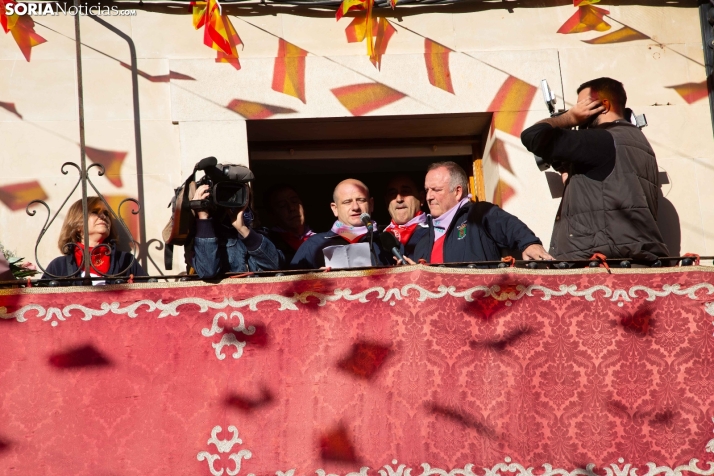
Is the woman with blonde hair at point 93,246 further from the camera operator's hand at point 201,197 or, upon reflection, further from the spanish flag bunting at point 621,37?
the spanish flag bunting at point 621,37

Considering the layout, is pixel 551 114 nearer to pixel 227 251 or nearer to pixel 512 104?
pixel 512 104

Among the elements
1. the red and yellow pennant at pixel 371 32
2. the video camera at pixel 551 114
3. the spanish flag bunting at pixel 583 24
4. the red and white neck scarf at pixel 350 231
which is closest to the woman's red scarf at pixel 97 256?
the red and white neck scarf at pixel 350 231

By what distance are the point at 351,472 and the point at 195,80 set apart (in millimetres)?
2855

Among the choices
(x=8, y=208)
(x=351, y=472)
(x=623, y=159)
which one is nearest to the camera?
(x=351, y=472)

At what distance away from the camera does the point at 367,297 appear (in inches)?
235

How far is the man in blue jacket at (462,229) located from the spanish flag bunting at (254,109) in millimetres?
1152

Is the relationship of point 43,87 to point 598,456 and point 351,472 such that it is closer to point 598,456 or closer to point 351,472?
point 351,472

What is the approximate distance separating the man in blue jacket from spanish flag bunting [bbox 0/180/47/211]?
7.45 feet

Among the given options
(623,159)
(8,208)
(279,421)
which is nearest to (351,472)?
(279,421)

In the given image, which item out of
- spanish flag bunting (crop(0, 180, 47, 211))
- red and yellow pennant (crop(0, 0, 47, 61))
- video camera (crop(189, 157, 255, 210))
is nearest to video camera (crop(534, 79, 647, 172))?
video camera (crop(189, 157, 255, 210))

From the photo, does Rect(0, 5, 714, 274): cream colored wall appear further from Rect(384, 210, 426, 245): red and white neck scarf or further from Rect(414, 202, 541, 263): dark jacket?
Rect(414, 202, 541, 263): dark jacket

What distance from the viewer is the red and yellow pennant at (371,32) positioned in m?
7.63

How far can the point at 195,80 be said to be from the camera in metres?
7.50

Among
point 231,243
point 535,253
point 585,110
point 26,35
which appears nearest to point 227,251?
point 231,243
